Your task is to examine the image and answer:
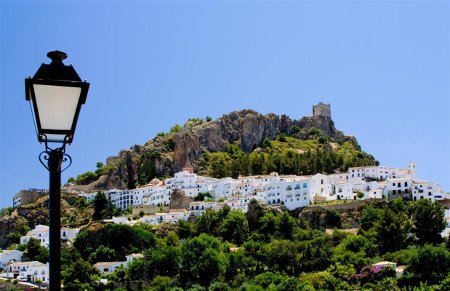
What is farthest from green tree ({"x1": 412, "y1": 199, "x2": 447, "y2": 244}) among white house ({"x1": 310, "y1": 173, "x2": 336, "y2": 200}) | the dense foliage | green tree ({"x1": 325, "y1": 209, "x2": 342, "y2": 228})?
white house ({"x1": 310, "y1": 173, "x2": 336, "y2": 200})

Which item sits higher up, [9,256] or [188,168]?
[188,168]

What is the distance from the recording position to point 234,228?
7319 cm

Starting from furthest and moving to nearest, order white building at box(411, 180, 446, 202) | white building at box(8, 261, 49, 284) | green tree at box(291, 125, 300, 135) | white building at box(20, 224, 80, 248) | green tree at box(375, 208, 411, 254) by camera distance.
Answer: green tree at box(291, 125, 300, 135) → white building at box(20, 224, 80, 248) → white building at box(411, 180, 446, 202) → white building at box(8, 261, 49, 284) → green tree at box(375, 208, 411, 254)

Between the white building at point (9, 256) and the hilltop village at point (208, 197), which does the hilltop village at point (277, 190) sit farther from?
the white building at point (9, 256)

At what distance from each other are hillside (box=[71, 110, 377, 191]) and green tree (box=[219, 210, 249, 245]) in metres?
21.0

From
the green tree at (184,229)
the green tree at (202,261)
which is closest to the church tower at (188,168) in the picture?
the green tree at (184,229)

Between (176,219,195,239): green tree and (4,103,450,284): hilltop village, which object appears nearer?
(4,103,450,284): hilltop village

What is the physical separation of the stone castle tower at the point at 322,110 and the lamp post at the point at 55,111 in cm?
12419

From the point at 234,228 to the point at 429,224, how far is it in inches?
807

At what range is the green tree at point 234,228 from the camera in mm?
72438

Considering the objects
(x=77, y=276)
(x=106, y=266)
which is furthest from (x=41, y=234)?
(x=77, y=276)

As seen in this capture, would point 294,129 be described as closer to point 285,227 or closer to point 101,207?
point 101,207

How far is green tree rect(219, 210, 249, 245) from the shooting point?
238 ft

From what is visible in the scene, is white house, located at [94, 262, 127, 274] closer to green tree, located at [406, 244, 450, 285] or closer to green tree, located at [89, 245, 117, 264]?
green tree, located at [89, 245, 117, 264]
